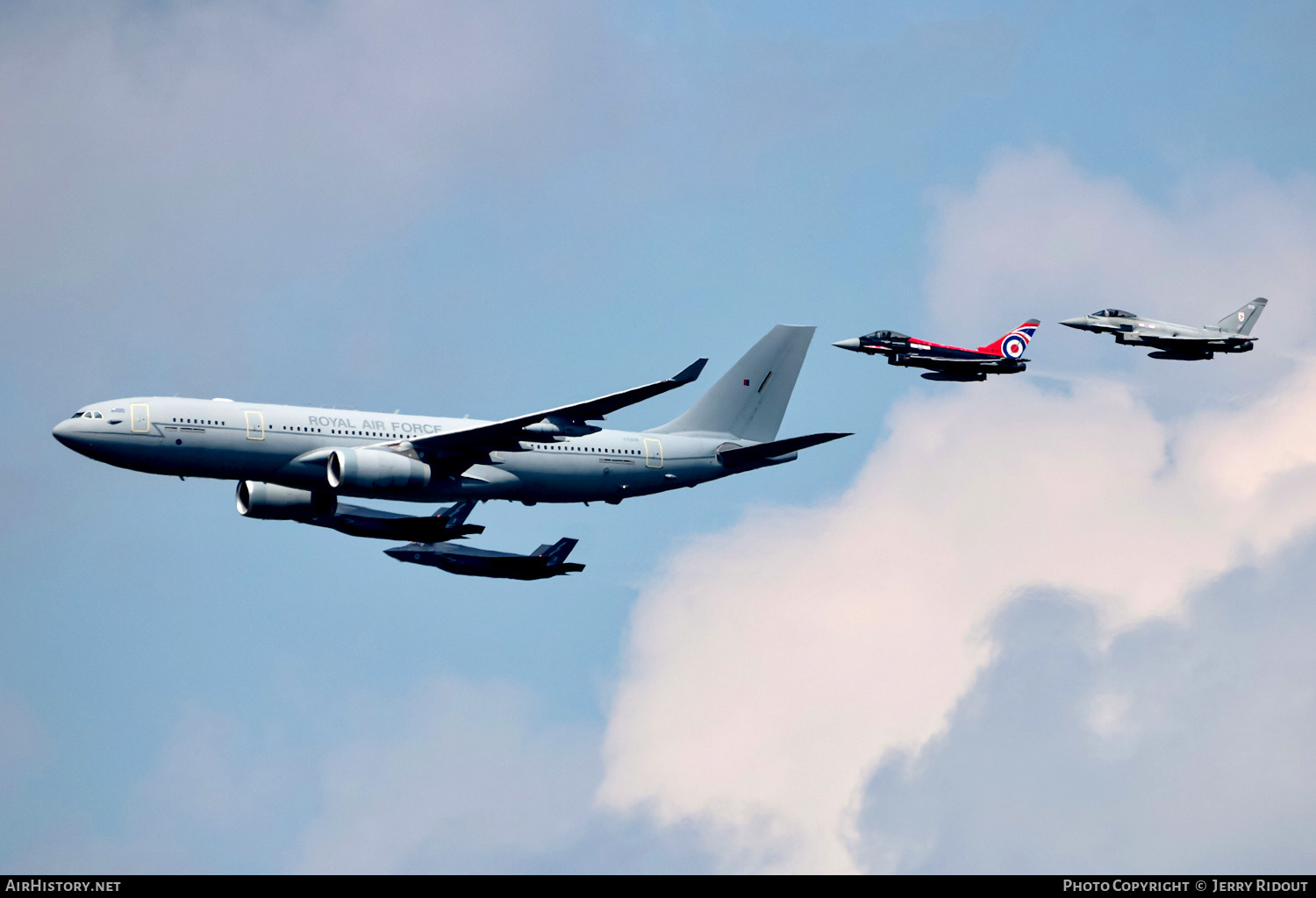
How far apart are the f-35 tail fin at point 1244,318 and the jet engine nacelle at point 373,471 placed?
43938 mm

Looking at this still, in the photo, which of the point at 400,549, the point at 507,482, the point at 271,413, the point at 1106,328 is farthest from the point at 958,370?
the point at 271,413

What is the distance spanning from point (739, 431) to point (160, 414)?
29.5m

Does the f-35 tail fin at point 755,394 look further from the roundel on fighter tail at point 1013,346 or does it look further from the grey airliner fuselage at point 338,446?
the roundel on fighter tail at point 1013,346

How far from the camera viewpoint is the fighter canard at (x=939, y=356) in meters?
84.8

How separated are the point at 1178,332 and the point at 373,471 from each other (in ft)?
143

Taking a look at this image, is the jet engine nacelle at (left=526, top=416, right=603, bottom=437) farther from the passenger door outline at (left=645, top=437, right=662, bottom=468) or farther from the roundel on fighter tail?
the roundel on fighter tail

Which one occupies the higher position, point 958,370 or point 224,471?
point 958,370

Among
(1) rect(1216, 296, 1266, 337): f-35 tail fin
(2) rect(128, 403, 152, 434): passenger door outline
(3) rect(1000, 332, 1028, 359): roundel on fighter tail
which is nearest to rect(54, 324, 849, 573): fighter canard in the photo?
(2) rect(128, 403, 152, 434): passenger door outline

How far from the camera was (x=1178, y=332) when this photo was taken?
85.8 meters

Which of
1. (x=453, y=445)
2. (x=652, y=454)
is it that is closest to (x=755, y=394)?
(x=652, y=454)

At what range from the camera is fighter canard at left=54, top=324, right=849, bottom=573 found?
68.2m

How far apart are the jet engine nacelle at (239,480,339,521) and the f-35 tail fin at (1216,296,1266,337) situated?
1876 inches
